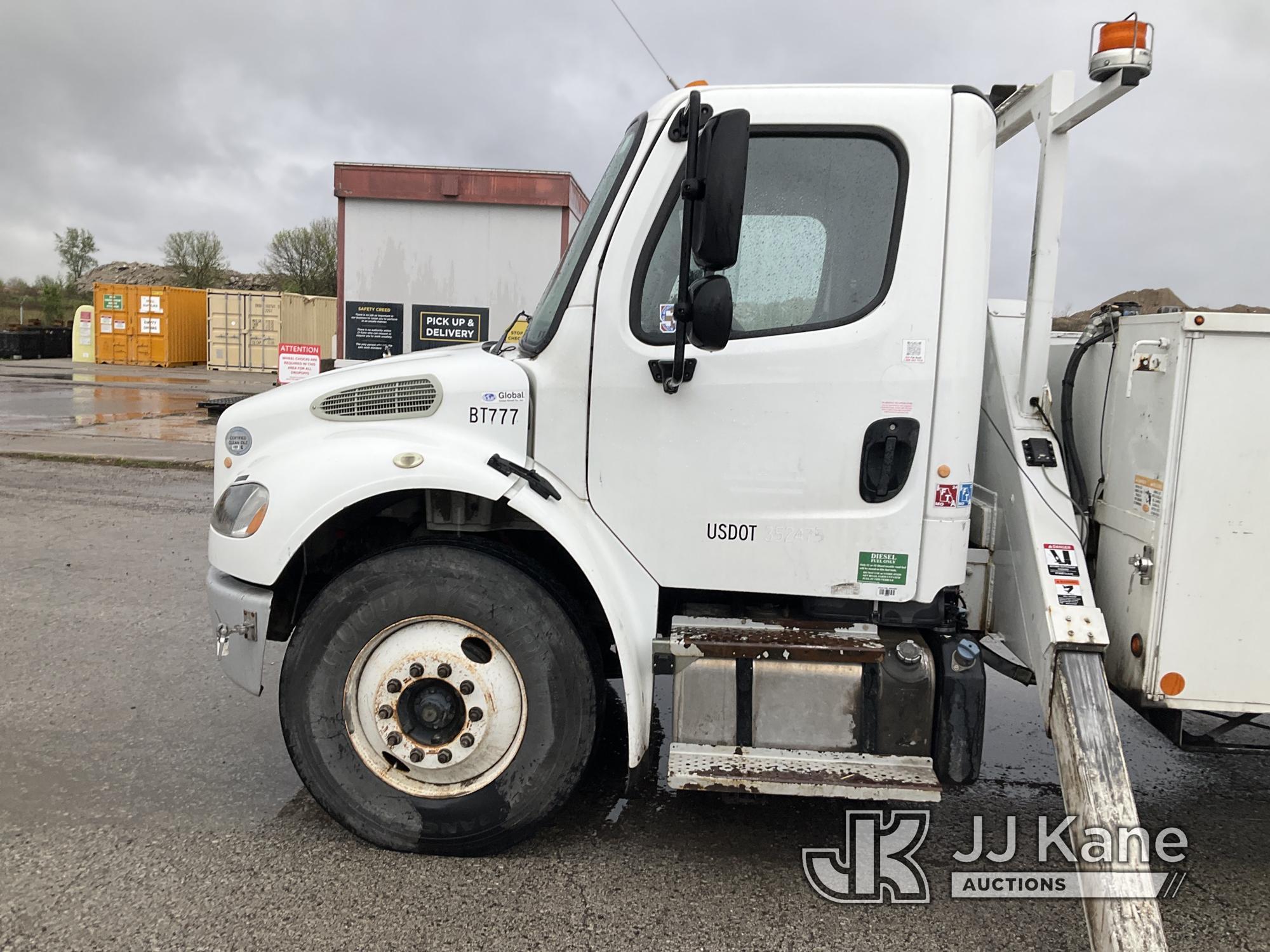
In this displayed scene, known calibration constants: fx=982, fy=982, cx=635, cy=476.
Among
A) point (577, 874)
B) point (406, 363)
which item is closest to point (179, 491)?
point (406, 363)

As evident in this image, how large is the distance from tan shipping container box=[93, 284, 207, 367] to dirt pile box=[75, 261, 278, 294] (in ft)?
84.4

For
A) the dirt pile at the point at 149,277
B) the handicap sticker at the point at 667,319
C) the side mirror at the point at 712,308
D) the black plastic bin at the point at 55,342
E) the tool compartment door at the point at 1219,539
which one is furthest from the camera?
the dirt pile at the point at 149,277

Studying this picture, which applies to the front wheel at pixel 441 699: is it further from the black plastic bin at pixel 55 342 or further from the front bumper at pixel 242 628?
the black plastic bin at pixel 55 342

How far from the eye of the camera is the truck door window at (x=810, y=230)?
10.6 feet

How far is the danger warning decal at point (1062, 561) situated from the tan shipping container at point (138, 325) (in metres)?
33.1

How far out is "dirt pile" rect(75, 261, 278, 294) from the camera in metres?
64.2

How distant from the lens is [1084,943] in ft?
10.2

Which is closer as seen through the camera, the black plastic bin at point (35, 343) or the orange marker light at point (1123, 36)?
the orange marker light at point (1123, 36)

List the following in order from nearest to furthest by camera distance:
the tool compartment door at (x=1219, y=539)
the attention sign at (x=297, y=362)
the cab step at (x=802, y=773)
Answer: the tool compartment door at (x=1219, y=539)
the cab step at (x=802, y=773)
the attention sign at (x=297, y=362)

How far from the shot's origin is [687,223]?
2.88 m

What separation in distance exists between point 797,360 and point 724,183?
71 cm

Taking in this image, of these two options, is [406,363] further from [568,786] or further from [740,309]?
[568,786]

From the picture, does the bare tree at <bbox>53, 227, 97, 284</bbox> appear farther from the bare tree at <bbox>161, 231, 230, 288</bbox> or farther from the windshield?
the windshield

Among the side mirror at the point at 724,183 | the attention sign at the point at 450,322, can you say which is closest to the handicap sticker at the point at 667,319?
the side mirror at the point at 724,183
